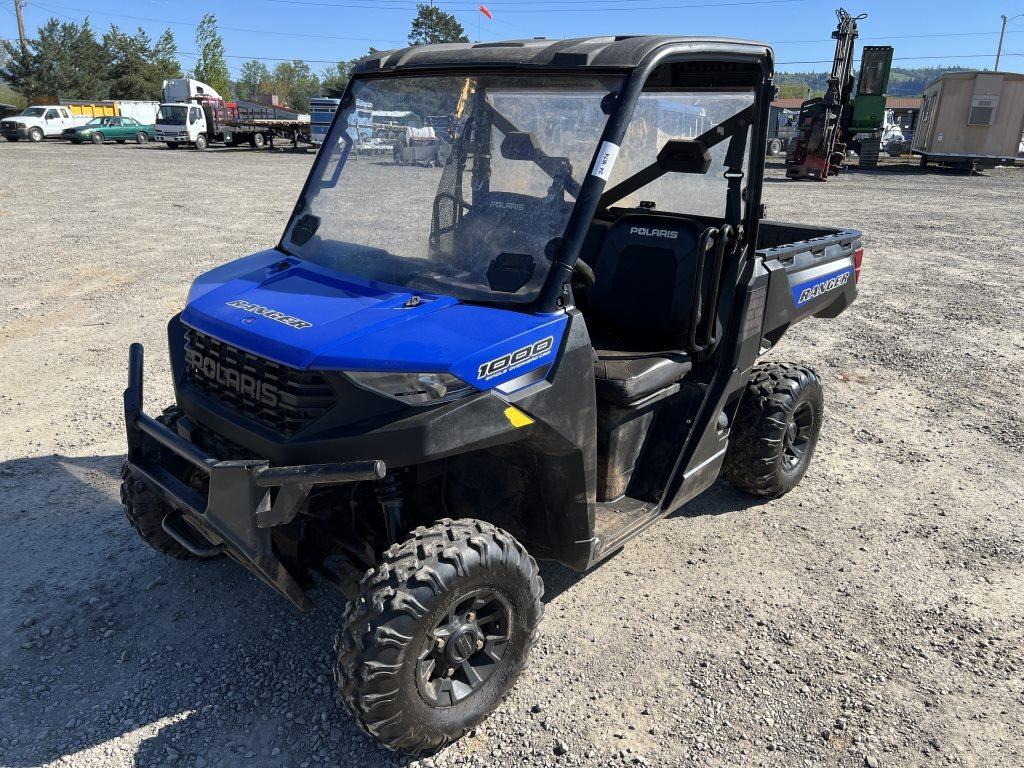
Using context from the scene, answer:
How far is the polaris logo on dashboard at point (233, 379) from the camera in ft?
8.91

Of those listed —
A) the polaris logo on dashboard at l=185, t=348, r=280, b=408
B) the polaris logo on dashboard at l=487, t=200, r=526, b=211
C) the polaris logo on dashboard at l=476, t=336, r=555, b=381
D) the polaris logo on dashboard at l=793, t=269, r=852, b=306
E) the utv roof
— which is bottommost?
the polaris logo on dashboard at l=185, t=348, r=280, b=408

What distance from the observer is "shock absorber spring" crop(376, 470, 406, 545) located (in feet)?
9.68

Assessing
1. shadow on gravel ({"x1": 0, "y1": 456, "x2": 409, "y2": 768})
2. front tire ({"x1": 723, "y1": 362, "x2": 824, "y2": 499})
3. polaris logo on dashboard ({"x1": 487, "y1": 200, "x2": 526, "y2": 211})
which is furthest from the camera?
front tire ({"x1": 723, "y1": 362, "x2": 824, "y2": 499})

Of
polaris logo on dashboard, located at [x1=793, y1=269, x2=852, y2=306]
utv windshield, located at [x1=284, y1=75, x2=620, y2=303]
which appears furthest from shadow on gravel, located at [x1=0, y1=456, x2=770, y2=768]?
polaris logo on dashboard, located at [x1=793, y1=269, x2=852, y2=306]

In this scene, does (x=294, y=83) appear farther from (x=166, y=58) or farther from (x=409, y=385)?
(x=409, y=385)

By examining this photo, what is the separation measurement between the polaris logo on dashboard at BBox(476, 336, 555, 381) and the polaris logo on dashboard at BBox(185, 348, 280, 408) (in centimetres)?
71

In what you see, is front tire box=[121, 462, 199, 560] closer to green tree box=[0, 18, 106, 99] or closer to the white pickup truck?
the white pickup truck

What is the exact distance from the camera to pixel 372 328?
2.71 metres

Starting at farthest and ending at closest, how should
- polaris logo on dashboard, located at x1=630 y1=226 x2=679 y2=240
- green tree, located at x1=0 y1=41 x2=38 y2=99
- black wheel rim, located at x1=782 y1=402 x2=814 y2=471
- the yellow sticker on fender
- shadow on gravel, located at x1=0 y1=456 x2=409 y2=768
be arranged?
green tree, located at x1=0 y1=41 x2=38 y2=99
black wheel rim, located at x1=782 y1=402 x2=814 y2=471
polaris logo on dashboard, located at x1=630 y1=226 x2=679 y2=240
shadow on gravel, located at x1=0 y1=456 x2=409 y2=768
the yellow sticker on fender

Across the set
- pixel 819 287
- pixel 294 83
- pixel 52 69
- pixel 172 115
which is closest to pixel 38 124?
pixel 172 115

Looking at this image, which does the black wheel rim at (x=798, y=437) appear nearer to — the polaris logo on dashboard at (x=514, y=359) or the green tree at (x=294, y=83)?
the polaris logo on dashboard at (x=514, y=359)

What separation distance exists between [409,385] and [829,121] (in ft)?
74.4

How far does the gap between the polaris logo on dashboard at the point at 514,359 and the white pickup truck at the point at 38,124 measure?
39.5 meters

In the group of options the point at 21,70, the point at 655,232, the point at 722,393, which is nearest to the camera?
A: the point at 722,393
